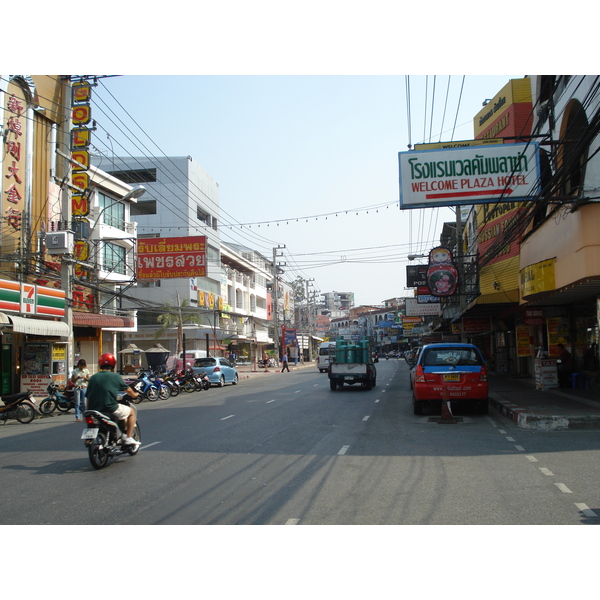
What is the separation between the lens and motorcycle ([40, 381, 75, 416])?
748 inches

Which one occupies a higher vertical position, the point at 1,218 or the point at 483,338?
the point at 1,218

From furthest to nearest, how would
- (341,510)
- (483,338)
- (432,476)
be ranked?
(483,338), (432,476), (341,510)

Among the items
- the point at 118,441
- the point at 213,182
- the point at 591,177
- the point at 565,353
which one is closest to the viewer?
the point at 118,441

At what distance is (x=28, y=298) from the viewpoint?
21484 mm

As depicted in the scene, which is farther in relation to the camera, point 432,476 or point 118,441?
point 118,441

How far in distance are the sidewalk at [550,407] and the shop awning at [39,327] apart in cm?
1522

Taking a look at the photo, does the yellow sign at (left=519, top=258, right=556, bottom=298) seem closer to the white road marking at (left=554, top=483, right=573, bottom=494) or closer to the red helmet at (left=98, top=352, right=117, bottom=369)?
the white road marking at (left=554, top=483, right=573, bottom=494)

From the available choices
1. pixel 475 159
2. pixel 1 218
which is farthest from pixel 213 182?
pixel 475 159

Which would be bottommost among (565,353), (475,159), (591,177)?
(565,353)

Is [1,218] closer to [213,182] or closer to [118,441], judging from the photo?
[118,441]

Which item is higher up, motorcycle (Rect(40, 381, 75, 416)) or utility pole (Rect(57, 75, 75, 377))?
utility pole (Rect(57, 75, 75, 377))

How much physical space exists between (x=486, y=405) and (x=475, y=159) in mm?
6342

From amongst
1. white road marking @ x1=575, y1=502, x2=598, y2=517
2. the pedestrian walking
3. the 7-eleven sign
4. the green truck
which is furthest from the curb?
the 7-eleven sign

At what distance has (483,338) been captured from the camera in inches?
1815
